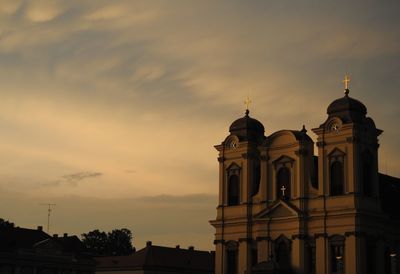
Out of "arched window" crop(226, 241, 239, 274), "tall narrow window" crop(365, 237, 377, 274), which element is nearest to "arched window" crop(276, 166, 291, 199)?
"arched window" crop(226, 241, 239, 274)

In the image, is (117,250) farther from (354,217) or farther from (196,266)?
(354,217)

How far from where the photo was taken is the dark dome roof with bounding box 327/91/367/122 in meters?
62.0

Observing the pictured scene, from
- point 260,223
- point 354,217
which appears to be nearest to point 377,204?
point 354,217

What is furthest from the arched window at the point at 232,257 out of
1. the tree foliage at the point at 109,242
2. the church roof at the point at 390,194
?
the tree foliage at the point at 109,242

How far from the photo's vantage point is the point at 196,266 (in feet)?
328

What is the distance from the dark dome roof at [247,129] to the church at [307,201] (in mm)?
86

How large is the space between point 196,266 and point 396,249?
39.4 m

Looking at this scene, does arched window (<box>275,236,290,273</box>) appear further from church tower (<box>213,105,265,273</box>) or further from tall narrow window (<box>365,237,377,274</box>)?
tall narrow window (<box>365,237,377,274</box>)

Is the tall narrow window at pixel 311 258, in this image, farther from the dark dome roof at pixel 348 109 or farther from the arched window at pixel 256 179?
the dark dome roof at pixel 348 109

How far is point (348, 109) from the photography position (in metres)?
61.9

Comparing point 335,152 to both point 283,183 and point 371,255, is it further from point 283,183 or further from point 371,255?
point 371,255

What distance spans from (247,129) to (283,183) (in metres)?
6.11

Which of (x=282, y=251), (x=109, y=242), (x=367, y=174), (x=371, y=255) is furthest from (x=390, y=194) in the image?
(x=109, y=242)

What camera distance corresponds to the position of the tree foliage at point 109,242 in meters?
133
